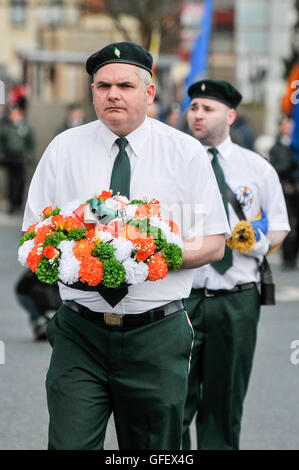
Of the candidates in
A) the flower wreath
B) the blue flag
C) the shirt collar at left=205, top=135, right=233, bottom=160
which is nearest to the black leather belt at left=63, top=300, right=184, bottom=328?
the flower wreath

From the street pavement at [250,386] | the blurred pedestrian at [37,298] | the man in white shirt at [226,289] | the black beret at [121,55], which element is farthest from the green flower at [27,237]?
the blurred pedestrian at [37,298]

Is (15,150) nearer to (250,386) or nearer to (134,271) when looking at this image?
(250,386)

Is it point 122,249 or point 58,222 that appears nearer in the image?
point 122,249

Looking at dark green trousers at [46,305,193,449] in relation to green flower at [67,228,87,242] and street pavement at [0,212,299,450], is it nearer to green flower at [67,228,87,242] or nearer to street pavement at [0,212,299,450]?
green flower at [67,228,87,242]

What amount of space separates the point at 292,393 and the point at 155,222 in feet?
13.8

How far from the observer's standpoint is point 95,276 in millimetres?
3912

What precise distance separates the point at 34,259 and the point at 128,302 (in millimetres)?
420

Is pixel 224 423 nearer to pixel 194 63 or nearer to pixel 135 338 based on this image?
pixel 135 338

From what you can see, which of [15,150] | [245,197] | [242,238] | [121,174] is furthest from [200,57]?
[121,174]

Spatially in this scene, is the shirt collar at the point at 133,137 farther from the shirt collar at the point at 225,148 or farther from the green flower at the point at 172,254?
the shirt collar at the point at 225,148

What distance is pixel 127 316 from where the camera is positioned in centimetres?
423

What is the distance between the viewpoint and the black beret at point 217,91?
19.7 feet

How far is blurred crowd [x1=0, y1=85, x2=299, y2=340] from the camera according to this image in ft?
31.0
